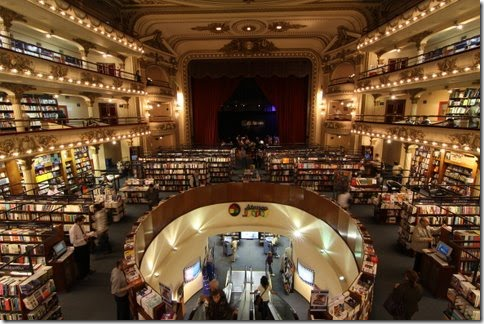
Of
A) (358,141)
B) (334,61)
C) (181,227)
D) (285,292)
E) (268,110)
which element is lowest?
(285,292)

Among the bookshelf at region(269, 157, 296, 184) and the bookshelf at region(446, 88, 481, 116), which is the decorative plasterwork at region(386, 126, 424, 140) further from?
the bookshelf at region(269, 157, 296, 184)

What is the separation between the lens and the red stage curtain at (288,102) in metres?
16.7

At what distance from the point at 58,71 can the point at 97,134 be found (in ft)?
8.54

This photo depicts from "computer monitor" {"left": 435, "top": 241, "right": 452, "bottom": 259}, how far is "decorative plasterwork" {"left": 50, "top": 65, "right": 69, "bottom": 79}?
1100 cm

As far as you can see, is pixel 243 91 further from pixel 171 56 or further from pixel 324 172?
pixel 324 172

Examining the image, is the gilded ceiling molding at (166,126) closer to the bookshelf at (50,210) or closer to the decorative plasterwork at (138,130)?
the decorative plasterwork at (138,130)

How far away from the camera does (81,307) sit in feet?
14.5

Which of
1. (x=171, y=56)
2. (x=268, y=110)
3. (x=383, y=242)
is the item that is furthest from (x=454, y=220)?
(x=171, y=56)

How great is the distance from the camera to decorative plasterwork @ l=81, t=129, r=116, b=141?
9.51 metres

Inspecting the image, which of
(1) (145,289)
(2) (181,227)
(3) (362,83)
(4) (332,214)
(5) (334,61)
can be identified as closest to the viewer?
(1) (145,289)

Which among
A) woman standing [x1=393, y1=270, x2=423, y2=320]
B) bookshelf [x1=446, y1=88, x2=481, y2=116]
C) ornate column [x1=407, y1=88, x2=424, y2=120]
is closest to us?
woman standing [x1=393, y1=270, x2=423, y2=320]

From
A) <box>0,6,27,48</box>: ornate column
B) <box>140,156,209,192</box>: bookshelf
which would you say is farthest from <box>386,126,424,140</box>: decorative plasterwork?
<box>0,6,27,48</box>: ornate column

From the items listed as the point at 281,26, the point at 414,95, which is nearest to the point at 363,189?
the point at 414,95

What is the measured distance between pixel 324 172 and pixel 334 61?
7562 millimetres
